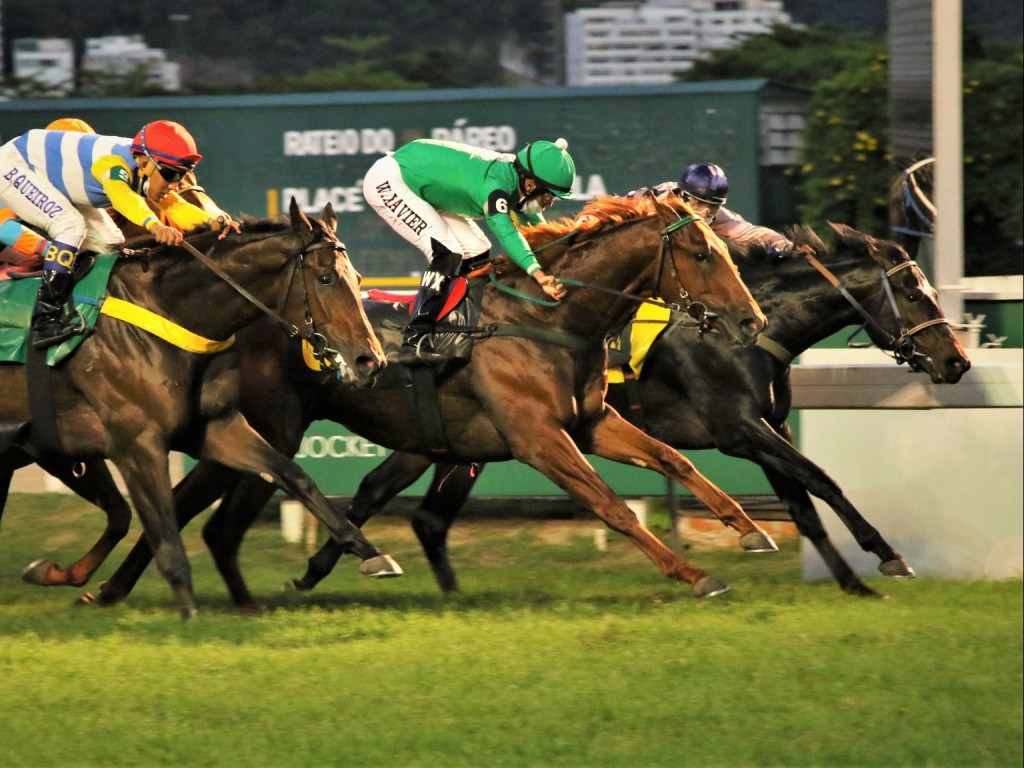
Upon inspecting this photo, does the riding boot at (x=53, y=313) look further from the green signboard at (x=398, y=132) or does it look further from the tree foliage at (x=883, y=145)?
the tree foliage at (x=883, y=145)

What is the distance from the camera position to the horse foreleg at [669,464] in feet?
24.5

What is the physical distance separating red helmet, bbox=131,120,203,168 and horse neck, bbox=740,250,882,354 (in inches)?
108

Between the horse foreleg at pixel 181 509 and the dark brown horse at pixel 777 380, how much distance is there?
1.84ft

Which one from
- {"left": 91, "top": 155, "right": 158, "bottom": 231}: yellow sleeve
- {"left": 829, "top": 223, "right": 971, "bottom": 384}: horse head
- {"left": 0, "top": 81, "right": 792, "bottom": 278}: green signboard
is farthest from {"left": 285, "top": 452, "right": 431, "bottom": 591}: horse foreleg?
{"left": 0, "top": 81, "right": 792, "bottom": 278}: green signboard

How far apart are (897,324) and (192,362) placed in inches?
123

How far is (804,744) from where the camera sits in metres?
5.45

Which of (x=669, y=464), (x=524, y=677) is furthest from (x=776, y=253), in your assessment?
(x=524, y=677)

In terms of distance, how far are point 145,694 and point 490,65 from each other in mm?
11482

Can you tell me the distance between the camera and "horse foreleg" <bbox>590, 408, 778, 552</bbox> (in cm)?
747

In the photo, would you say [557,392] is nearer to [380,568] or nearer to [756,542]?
[756,542]

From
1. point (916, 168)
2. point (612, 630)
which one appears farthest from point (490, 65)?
point (612, 630)

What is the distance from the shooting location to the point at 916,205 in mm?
10789

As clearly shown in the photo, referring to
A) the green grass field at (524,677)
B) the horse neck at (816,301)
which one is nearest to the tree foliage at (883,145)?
the horse neck at (816,301)

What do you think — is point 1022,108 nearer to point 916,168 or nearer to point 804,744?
point 916,168
